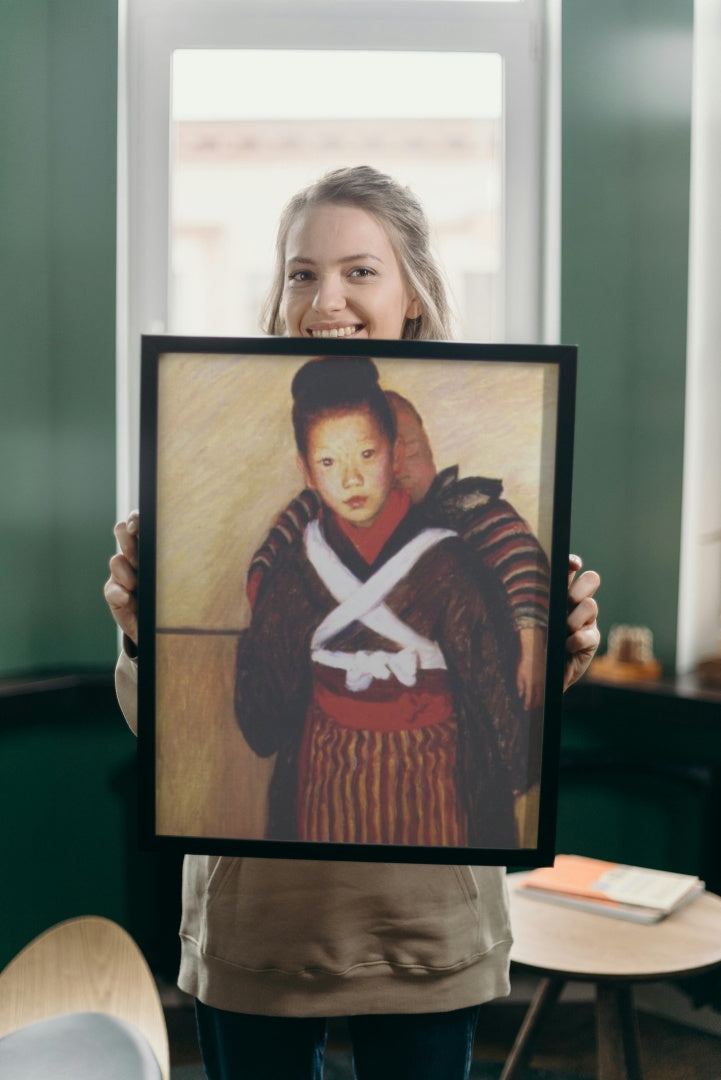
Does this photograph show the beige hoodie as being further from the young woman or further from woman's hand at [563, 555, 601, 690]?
woman's hand at [563, 555, 601, 690]

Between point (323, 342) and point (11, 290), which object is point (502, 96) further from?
point (323, 342)

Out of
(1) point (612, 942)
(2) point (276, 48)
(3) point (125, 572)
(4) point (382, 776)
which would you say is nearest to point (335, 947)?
(4) point (382, 776)

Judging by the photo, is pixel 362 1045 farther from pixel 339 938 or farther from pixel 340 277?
pixel 340 277

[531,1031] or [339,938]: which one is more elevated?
[339,938]

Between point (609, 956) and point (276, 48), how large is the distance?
218 centimetres

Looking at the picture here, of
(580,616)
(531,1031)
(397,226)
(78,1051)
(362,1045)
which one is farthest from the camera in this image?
(531,1031)

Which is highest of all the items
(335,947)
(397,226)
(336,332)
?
(397,226)

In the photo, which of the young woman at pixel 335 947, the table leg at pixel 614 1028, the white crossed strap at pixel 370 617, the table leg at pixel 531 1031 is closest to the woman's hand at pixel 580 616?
the young woman at pixel 335 947

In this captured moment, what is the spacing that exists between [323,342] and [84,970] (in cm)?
60

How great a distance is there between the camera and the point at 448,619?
934 mm

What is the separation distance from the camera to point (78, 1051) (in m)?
0.85

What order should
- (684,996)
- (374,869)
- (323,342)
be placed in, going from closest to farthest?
1. (323,342)
2. (374,869)
3. (684,996)

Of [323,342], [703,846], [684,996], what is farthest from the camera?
[684,996]

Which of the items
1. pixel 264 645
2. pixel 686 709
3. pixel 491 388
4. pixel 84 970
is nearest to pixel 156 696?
pixel 264 645
